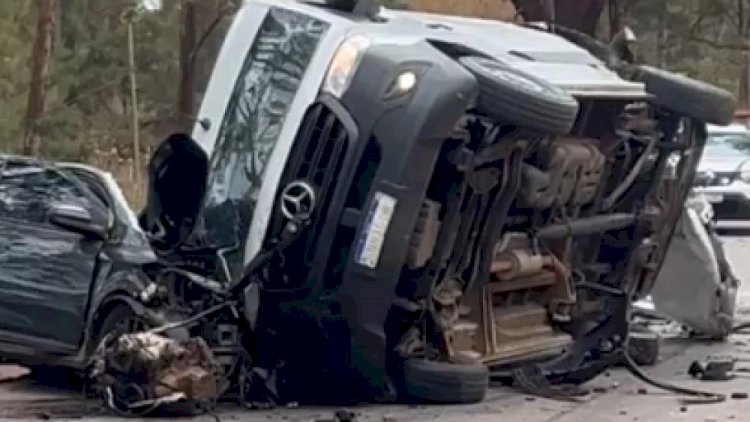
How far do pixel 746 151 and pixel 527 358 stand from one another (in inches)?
675

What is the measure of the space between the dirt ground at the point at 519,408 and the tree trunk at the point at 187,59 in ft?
69.5

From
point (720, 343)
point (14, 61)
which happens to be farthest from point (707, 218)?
point (14, 61)

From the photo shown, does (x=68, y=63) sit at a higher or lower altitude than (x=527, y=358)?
lower

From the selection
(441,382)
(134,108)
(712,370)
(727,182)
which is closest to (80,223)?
(441,382)

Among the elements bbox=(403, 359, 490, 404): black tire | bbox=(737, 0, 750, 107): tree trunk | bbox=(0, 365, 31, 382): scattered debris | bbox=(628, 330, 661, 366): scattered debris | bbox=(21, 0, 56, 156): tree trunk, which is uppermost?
bbox=(403, 359, 490, 404): black tire

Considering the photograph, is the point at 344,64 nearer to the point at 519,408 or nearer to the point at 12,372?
the point at 519,408

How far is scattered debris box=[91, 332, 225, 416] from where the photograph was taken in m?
9.27

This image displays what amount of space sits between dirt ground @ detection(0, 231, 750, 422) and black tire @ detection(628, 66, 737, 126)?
1.64 meters

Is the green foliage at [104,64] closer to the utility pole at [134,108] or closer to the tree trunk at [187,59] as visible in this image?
the tree trunk at [187,59]

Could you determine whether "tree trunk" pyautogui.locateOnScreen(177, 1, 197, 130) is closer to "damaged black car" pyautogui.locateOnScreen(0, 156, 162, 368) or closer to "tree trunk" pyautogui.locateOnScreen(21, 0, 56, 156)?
"tree trunk" pyautogui.locateOnScreen(21, 0, 56, 156)

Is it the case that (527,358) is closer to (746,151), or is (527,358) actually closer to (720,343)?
(720,343)

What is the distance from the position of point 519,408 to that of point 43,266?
2863 mm

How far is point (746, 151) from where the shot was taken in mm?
27141

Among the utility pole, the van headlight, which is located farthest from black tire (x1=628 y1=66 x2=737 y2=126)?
the van headlight
